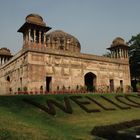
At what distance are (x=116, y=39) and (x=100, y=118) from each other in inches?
992

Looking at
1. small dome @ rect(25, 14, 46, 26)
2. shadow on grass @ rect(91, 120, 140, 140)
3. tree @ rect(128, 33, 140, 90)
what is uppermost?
small dome @ rect(25, 14, 46, 26)

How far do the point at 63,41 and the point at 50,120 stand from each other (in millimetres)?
23764

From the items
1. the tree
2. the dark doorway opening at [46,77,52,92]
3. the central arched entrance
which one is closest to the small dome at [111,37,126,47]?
the tree

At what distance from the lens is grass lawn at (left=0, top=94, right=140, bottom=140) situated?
29.4 feet

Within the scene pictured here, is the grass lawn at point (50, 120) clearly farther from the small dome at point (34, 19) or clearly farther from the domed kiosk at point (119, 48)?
the domed kiosk at point (119, 48)

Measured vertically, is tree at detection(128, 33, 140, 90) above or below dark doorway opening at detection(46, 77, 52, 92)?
above

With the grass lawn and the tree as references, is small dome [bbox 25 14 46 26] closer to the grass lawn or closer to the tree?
the grass lawn

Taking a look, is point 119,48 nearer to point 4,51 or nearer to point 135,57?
point 135,57

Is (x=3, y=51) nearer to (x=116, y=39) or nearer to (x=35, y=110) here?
(x=116, y=39)

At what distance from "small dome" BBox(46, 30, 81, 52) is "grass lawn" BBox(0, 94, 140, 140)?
51.1 feet

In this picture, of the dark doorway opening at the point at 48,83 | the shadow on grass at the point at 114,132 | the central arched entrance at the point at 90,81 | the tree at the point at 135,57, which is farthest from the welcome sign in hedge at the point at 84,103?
the tree at the point at 135,57

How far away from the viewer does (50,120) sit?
550 inches

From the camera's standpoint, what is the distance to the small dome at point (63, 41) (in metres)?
36.2

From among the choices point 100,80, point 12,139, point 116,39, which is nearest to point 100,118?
point 12,139
